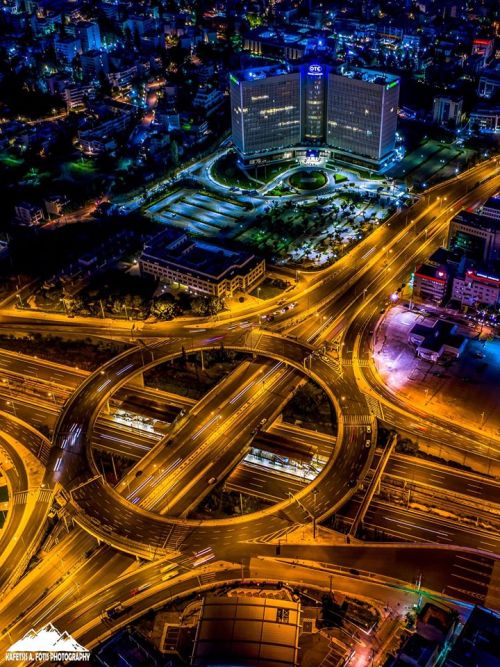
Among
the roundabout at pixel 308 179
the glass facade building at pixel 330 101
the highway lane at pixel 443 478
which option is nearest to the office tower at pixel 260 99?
the glass facade building at pixel 330 101

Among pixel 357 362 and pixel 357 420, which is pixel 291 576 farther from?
pixel 357 362

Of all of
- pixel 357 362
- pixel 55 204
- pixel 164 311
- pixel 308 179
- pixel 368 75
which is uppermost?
pixel 368 75

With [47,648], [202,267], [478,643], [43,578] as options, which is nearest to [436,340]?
[202,267]

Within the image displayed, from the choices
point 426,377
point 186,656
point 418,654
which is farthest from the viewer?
point 426,377

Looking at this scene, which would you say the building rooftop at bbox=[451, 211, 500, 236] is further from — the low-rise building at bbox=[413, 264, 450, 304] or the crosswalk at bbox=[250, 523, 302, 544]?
the crosswalk at bbox=[250, 523, 302, 544]

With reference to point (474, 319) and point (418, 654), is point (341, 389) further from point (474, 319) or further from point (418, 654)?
point (418, 654)

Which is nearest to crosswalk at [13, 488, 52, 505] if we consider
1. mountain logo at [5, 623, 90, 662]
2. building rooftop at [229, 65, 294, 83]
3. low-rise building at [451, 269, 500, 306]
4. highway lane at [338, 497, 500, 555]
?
mountain logo at [5, 623, 90, 662]

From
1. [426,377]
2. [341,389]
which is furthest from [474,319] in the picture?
[341,389]
